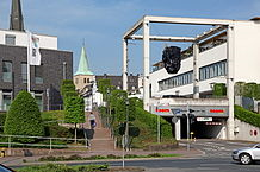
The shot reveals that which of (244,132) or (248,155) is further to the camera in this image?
(244,132)

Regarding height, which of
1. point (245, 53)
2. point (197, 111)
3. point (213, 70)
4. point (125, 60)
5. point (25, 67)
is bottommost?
point (197, 111)

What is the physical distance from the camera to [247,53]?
72.1m

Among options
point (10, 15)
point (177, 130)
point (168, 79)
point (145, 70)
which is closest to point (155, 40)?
point (145, 70)

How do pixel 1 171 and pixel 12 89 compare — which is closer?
pixel 1 171

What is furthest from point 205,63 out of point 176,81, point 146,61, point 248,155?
point 248,155

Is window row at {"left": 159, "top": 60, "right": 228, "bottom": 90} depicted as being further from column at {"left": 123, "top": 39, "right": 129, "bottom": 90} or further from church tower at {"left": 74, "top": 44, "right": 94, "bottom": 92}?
church tower at {"left": 74, "top": 44, "right": 94, "bottom": 92}

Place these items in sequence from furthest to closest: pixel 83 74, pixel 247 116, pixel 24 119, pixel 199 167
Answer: pixel 83 74 → pixel 247 116 → pixel 24 119 → pixel 199 167

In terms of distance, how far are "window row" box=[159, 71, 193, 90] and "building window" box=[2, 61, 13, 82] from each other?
35.3 m

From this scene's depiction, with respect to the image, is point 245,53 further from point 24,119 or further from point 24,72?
point 24,119

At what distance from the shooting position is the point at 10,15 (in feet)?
224

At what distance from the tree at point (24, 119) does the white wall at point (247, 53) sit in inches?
1581

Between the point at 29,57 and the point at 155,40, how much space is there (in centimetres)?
1871

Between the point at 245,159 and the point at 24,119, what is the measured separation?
724 inches

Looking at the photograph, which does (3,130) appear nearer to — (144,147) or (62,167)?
(144,147)
